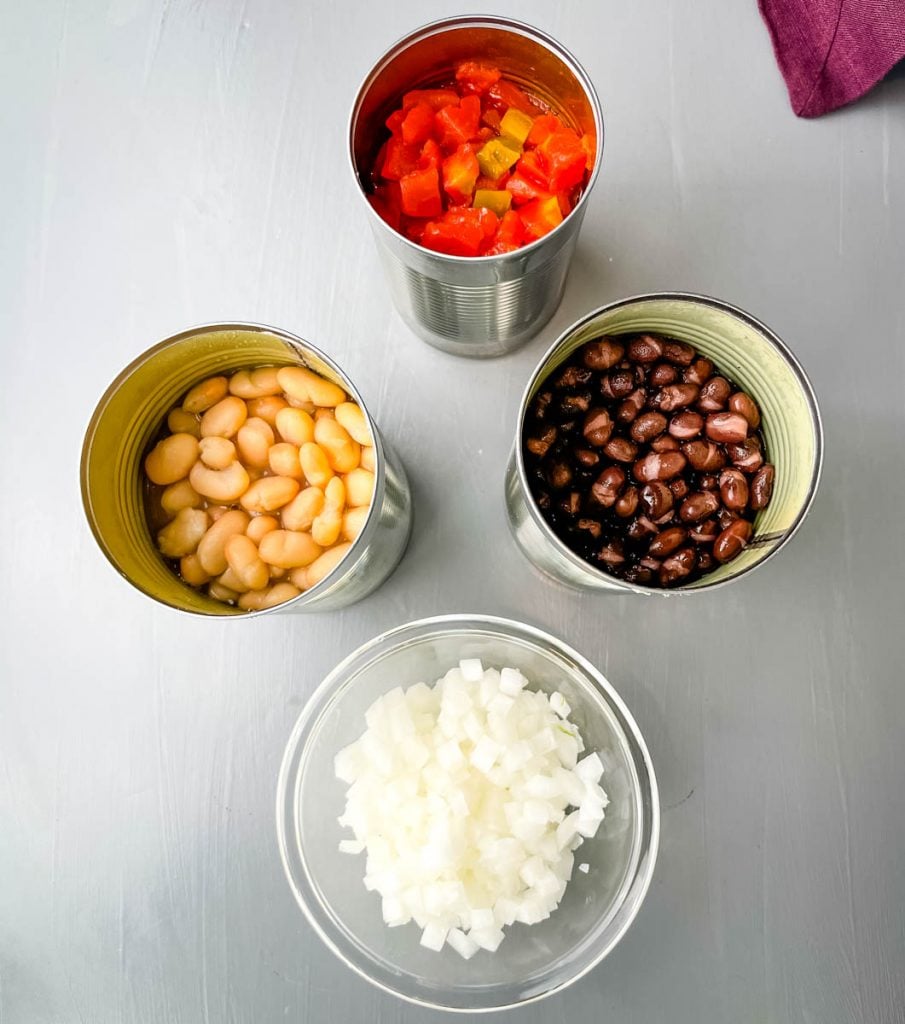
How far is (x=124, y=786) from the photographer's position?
1021 mm

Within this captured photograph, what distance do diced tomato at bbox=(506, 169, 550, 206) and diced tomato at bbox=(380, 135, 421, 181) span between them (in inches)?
4.1

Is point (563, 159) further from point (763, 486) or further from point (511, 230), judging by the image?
point (763, 486)

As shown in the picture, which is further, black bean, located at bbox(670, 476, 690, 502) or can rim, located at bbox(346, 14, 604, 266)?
black bean, located at bbox(670, 476, 690, 502)

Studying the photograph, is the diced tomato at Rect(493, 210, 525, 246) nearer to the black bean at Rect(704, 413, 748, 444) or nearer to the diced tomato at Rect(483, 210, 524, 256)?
the diced tomato at Rect(483, 210, 524, 256)

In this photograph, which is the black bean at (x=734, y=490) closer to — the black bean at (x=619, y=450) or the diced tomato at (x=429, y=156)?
the black bean at (x=619, y=450)

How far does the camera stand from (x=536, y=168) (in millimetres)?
818

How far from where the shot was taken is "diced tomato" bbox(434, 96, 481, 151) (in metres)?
0.81

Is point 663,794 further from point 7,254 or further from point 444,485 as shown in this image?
point 7,254

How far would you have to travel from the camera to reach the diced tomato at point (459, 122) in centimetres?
81

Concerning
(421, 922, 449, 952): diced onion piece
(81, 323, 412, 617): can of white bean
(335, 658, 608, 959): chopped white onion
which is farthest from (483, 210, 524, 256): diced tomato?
(421, 922, 449, 952): diced onion piece

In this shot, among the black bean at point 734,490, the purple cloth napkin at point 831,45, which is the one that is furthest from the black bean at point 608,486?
the purple cloth napkin at point 831,45

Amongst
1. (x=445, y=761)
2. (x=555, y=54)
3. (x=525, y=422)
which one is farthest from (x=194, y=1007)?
(x=555, y=54)

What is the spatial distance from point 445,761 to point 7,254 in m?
0.90

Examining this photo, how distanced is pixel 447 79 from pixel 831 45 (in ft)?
1.75
